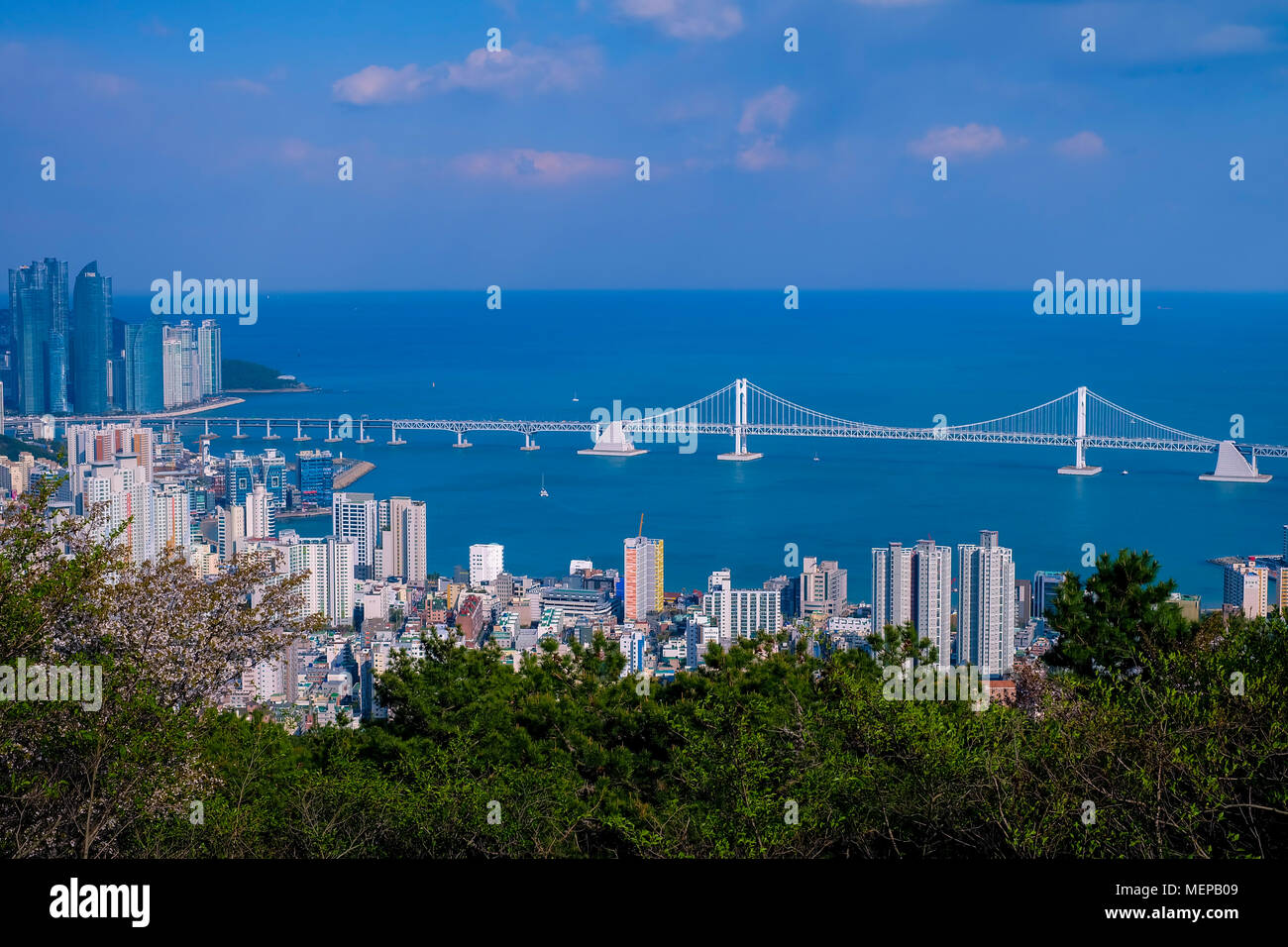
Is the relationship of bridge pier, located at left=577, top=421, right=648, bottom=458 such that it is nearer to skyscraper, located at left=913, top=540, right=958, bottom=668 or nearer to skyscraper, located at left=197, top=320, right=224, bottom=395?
skyscraper, located at left=197, top=320, right=224, bottom=395

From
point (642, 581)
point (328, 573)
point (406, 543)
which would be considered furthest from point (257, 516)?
point (642, 581)

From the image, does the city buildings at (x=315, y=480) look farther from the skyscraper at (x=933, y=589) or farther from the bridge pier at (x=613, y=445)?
the skyscraper at (x=933, y=589)

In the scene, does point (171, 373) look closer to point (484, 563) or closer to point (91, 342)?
point (91, 342)

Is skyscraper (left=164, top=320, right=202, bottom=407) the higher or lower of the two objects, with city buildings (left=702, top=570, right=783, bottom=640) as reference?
higher

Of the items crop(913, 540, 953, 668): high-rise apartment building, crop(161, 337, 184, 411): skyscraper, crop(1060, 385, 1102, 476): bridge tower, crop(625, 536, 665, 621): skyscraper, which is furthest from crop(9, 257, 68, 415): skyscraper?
crop(913, 540, 953, 668): high-rise apartment building

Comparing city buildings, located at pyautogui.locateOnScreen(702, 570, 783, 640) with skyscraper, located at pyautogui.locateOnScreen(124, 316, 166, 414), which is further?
skyscraper, located at pyautogui.locateOnScreen(124, 316, 166, 414)

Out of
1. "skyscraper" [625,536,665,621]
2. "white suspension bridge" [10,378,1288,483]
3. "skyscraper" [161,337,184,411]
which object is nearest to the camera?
"skyscraper" [625,536,665,621]

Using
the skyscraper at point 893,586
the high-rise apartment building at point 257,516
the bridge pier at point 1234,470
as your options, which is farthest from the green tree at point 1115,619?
the bridge pier at point 1234,470
